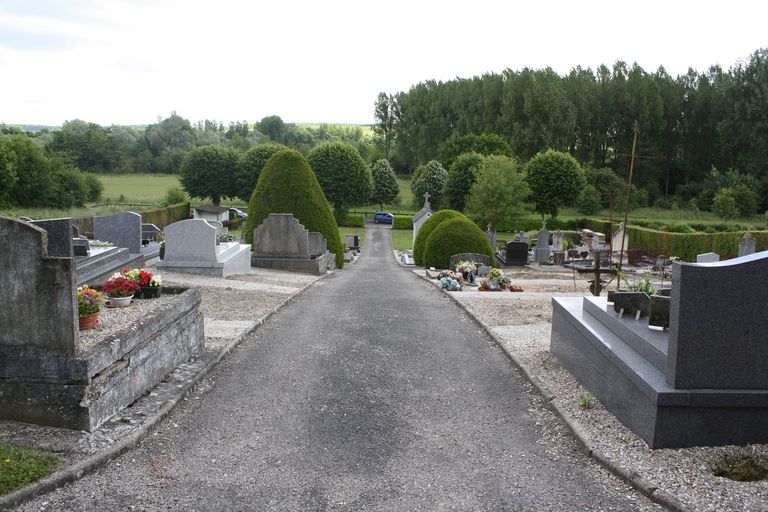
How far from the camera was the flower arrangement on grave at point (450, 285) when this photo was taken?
667 inches

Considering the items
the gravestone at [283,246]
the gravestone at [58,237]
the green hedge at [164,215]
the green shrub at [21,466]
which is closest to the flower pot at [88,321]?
the green shrub at [21,466]

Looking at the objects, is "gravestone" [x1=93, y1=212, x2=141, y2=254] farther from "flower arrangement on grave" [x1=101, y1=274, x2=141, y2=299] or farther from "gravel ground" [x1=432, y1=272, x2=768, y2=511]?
"gravel ground" [x1=432, y1=272, x2=768, y2=511]

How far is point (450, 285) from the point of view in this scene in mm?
17000

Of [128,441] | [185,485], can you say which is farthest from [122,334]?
[185,485]

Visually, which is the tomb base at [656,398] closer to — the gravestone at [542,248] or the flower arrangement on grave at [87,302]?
the flower arrangement on grave at [87,302]

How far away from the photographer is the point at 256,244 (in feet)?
72.5

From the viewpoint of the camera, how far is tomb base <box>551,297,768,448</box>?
5.50 m

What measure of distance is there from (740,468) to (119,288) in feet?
21.8

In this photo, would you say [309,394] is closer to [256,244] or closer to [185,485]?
[185,485]

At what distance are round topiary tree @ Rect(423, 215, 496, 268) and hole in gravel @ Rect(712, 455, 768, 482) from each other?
2026 cm

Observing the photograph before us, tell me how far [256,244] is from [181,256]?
5.10 meters

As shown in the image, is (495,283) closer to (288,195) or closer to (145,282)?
(288,195)

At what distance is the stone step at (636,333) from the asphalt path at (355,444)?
1092 mm

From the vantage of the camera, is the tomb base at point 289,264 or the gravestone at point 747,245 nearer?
the tomb base at point 289,264
